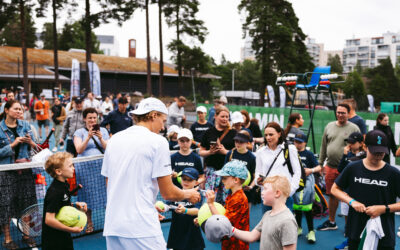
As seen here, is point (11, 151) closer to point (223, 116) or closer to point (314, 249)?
point (223, 116)

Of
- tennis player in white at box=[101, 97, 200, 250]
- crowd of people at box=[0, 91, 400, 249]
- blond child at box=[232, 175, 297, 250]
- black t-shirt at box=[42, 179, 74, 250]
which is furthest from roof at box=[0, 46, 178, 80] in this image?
blond child at box=[232, 175, 297, 250]

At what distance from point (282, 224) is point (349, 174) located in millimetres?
1225

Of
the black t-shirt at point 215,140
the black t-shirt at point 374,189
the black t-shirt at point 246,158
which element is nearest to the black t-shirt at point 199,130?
the black t-shirt at point 215,140

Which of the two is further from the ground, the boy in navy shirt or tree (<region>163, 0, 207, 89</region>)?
tree (<region>163, 0, 207, 89</region>)

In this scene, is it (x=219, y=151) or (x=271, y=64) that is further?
(x=271, y=64)

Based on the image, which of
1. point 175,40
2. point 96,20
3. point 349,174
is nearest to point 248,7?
point 175,40

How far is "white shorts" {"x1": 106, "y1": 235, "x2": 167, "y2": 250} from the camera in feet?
9.48

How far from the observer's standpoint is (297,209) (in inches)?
252

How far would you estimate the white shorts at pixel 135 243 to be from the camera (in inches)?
114

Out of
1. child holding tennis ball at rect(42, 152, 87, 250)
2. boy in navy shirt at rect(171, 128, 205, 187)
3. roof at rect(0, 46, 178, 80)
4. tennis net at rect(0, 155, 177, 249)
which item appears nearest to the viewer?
child holding tennis ball at rect(42, 152, 87, 250)

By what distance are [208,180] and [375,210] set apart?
3125mm

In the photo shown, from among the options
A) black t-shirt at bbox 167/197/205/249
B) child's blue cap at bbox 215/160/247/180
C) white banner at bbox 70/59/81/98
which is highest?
white banner at bbox 70/59/81/98

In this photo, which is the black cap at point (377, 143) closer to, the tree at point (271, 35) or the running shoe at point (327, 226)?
the running shoe at point (327, 226)

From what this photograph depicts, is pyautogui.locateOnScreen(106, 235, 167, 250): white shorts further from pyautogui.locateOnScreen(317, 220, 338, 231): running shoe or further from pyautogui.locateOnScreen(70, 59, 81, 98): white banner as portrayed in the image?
pyautogui.locateOnScreen(70, 59, 81, 98): white banner
